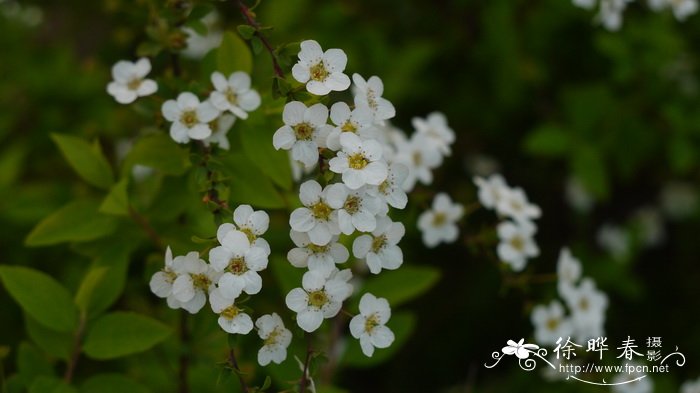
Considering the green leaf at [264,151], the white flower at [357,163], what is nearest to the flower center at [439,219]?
the green leaf at [264,151]

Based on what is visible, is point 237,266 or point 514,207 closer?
point 237,266

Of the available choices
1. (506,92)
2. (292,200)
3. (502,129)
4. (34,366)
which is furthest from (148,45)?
(502,129)

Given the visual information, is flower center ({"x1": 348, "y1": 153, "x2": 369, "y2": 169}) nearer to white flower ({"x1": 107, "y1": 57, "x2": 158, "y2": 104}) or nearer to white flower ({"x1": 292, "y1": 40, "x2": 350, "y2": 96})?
white flower ({"x1": 292, "y1": 40, "x2": 350, "y2": 96})

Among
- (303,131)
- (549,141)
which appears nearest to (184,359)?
(303,131)

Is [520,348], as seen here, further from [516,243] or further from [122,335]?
[122,335]

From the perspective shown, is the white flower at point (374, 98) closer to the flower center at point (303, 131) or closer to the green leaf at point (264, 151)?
the flower center at point (303, 131)

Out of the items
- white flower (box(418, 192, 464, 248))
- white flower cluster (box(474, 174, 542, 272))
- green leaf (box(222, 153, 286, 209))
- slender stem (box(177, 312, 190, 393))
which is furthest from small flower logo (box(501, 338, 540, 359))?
slender stem (box(177, 312, 190, 393))
